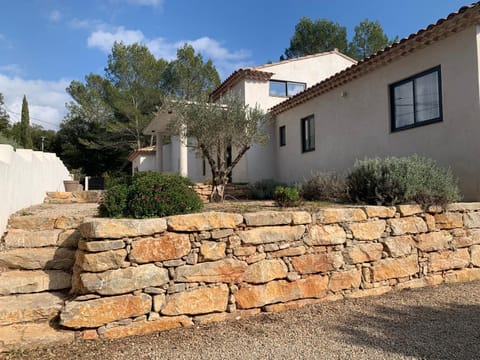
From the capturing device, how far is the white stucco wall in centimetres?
622

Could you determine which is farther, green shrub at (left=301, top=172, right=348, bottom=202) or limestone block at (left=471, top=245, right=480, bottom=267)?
green shrub at (left=301, top=172, right=348, bottom=202)

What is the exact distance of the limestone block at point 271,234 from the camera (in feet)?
13.2

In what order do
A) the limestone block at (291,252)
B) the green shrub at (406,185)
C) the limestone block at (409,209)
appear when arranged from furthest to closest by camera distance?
the green shrub at (406,185), the limestone block at (409,209), the limestone block at (291,252)

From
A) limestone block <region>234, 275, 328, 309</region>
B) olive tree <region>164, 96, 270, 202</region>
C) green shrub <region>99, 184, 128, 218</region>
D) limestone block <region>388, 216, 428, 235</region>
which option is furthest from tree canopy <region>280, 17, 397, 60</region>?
green shrub <region>99, 184, 128, 218</region>

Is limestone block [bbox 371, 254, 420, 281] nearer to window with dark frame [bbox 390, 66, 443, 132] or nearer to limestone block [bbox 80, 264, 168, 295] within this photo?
limestone block [bbox 80, 264, 168, 295]

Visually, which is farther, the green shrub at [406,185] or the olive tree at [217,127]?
the olive tree at [217,127]

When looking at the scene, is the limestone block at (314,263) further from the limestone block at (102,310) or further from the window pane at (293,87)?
the window pane at (293,87)

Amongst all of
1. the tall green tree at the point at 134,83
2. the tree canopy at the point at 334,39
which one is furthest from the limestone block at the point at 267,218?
the tall green tree at the point at 134,83

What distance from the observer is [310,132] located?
1131 cm

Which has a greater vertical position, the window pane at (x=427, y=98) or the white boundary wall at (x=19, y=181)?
the window pane at (x=427, y=98)

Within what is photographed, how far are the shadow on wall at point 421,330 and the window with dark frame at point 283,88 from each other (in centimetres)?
1164

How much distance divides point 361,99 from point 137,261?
24.6 feet

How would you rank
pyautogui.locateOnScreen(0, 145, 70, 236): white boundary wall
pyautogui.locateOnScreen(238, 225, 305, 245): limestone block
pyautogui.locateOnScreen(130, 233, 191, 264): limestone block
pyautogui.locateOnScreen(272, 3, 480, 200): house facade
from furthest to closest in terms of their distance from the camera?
pyautogui.locateOnScreen(272, 3, 480, 200): house facade, pyautogui.locateOnScreen(0, 145, 70, 236): white boundary wall, pyautogui.locateOnScreen(238, 225, 305, 245): limestone block, pyautogui.locateOnScreen(130, 233, 191, 264): limestone block

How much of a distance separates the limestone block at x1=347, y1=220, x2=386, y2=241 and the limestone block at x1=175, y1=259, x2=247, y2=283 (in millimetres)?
1660
